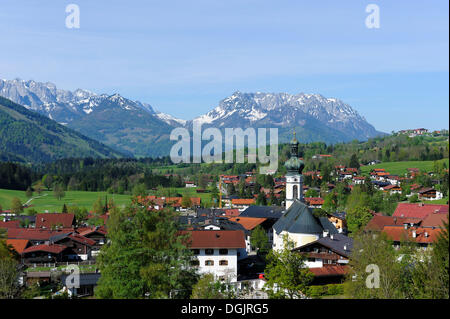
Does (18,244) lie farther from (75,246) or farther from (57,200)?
(57,200)

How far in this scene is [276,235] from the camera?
61531 millimetres

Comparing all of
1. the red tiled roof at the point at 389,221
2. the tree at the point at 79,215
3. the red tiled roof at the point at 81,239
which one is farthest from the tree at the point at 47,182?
the red tiled roof at the point at 389,221

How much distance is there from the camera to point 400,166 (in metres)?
172

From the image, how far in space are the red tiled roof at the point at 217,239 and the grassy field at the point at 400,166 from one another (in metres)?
118

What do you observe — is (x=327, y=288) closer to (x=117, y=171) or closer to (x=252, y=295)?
(x=252, y=295)

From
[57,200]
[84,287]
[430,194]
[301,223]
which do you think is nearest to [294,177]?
[301,223]

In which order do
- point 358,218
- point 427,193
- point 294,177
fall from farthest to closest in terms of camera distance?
point 427,193
point 358,218
point 294,177

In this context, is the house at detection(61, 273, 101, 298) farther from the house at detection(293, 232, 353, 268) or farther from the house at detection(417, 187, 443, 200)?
the house at detection(417, 187, 443, 200)

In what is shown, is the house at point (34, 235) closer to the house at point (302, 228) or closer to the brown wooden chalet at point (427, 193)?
the house at point (302, 228)

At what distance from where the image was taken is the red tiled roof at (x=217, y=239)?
160 feet

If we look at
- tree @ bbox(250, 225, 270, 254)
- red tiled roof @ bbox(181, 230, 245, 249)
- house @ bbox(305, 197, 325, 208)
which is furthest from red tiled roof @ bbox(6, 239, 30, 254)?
house @ bbox(305, 197, 325, 208)

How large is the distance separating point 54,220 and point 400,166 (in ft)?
410
